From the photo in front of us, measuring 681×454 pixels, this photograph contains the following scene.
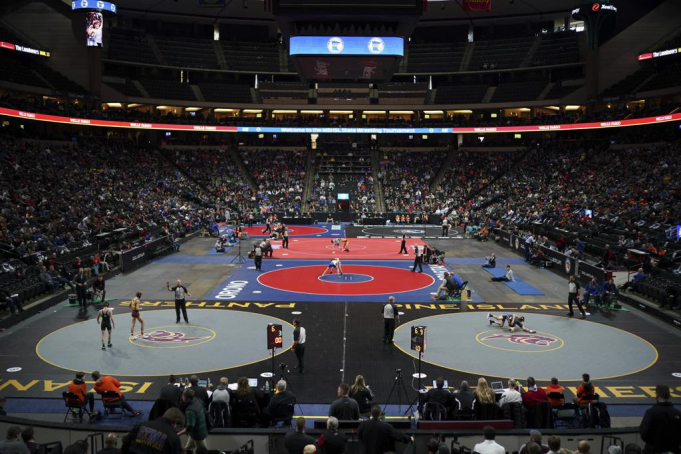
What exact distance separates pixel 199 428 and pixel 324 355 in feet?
27.8

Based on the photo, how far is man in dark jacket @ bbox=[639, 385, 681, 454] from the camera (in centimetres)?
888

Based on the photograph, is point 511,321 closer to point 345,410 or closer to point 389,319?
point 389,319

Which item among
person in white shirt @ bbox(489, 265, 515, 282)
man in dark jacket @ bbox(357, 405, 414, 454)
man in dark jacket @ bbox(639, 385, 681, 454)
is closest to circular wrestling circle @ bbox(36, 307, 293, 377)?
man in dark jacket @ bbox(357, 405, 414, 454)

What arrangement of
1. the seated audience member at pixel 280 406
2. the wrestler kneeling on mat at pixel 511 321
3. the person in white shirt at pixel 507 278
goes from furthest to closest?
the person in white shirt at pixel 507 278 < the wrestler kneeling on mat at pixel 511 321 < the seated audience member at pixel 280 406

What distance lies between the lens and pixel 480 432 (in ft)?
34.4

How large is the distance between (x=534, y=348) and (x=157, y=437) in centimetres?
1437

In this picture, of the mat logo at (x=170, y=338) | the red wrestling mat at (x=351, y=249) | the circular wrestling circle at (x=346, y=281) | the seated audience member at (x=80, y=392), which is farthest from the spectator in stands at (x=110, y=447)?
the red wrestling mat at (x=351, y=249)

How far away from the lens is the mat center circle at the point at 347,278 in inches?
1196

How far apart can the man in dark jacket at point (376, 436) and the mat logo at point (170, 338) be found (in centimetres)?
1159

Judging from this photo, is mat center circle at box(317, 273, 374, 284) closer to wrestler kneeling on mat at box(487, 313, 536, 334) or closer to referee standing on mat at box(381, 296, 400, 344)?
wrestler kneeling on mat at box(487, 313, 536, 334)

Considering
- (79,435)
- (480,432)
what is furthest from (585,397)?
(79,435)

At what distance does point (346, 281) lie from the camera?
99.9 ft

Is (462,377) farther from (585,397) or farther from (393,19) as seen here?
(393,19)

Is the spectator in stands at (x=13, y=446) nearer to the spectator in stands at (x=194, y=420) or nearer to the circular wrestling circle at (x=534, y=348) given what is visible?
the spectator in stands at (x=194, y=420)
